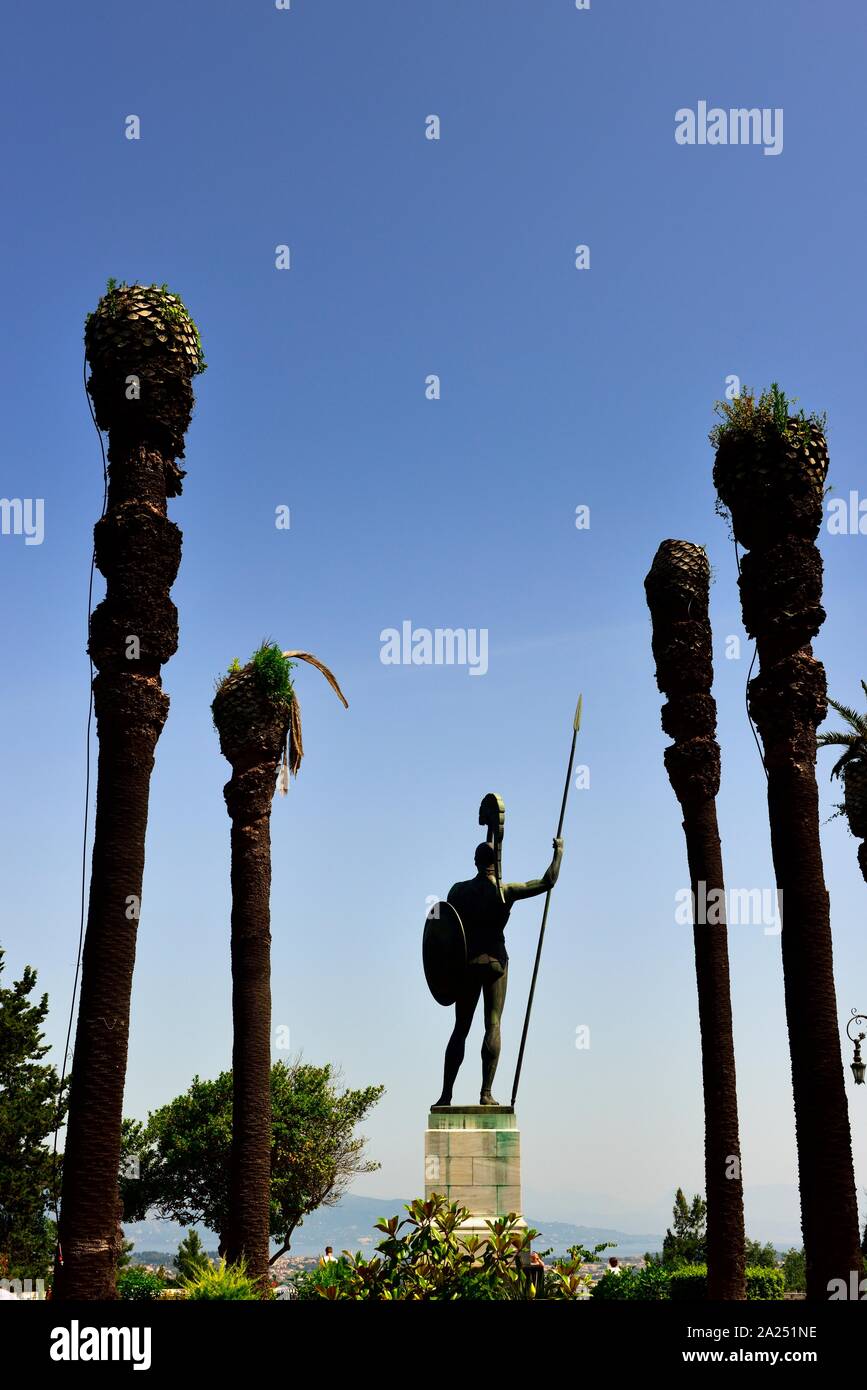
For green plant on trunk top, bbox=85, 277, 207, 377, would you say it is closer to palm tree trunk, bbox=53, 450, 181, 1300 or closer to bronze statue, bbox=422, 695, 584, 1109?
palm tree trunk, bbox=53, 450, 181, 1300

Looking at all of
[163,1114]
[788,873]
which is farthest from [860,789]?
[163,1114]

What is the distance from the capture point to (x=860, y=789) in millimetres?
27312

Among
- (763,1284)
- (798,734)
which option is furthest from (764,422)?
(763,1284)

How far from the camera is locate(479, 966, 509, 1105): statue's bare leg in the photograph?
16028mm

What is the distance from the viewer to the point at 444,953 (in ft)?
53.7

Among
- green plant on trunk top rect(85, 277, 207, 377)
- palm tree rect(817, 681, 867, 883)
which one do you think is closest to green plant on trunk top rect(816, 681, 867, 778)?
palm tree rect(817, 681, 867, 883)

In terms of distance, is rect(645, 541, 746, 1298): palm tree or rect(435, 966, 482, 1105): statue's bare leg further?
rect(645, 541, 746, 1298): palm tree

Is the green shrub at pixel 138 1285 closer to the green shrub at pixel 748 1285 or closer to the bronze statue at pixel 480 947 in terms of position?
the green shrub at pixel 748 1285

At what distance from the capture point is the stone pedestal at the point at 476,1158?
15.4 metres

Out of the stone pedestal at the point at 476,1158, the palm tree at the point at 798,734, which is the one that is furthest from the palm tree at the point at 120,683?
the palm tree at the point at 798,734

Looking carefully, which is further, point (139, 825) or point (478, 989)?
point (478, 989)

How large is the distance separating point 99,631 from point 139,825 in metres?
2.59
